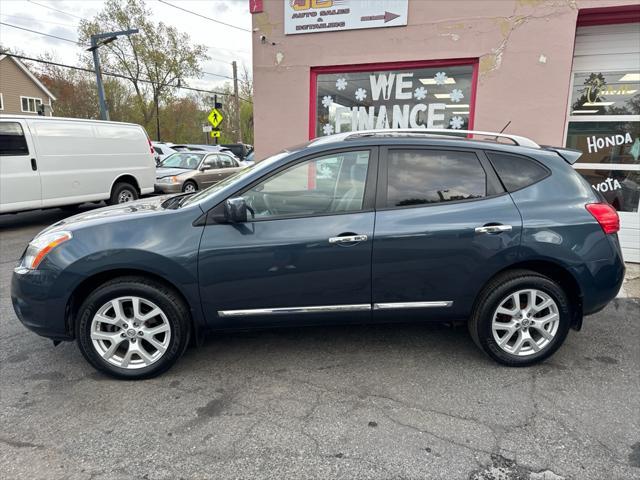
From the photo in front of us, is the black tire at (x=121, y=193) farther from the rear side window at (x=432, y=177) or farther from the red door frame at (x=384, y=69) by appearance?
the rear side window at (x=432, y=177)

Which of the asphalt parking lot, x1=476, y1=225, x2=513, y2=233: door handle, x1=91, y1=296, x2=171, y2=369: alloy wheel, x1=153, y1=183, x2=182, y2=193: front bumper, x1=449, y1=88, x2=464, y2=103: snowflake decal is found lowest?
the asphalt parking lot

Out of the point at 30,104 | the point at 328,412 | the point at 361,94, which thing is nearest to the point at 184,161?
the point at 361,94

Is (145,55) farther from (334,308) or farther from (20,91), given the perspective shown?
(334,308)

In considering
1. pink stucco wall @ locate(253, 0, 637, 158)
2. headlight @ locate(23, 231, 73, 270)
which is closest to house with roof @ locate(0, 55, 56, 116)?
pink stucco wall @ locate(253, 0, 637, 158)

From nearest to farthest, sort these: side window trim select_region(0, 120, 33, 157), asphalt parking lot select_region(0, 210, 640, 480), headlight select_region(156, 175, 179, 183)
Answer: asphalt parking lot select_region(0, 210, 640, 480), side window trim select_region(0, 120, 33, 157), headlight select_region(156, 175, 179, 183)

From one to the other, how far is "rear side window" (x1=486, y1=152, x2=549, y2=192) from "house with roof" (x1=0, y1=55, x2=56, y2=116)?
117ft

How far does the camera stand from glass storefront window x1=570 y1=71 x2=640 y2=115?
5903 millimetres

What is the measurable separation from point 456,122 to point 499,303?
3.97 m

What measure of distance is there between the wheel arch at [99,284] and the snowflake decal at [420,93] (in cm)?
485

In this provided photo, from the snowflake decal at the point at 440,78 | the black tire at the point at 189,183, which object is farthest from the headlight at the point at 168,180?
the snowflake decal at the point at 440,78

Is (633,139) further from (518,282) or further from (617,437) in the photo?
(617,437)

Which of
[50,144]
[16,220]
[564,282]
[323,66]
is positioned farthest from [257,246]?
[16,220]

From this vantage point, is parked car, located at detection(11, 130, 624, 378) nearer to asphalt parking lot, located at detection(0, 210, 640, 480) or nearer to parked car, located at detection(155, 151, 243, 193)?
asphalt parking lot, located at detection(0, 210, 640, 480)

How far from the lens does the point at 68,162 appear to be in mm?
8555
